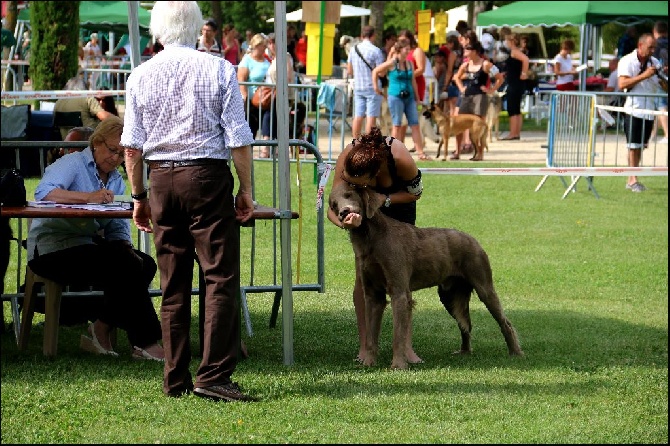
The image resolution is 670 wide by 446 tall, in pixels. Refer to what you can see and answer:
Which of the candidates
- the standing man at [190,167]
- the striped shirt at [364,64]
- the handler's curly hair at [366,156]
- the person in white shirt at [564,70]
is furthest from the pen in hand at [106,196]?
the person in white shirt at [564,70]

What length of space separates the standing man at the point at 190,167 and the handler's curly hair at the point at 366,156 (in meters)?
0.81

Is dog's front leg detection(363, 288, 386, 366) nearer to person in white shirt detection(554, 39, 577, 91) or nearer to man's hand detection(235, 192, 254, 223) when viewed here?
man's hand detection(235, 192, 254, 223)

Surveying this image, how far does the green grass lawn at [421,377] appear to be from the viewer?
5.08m

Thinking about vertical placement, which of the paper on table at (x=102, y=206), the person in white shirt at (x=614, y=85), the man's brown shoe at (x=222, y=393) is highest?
the person in white shirt at (x=614, y=85)

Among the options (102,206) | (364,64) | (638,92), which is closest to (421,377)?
(102,206)

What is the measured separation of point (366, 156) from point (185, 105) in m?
1.27

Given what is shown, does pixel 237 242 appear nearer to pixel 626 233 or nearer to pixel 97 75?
pixel 626 233

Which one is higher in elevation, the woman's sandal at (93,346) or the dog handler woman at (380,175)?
the dog handler woman at (380,175)

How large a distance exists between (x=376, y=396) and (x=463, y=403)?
43cm

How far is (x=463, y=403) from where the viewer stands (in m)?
5.62

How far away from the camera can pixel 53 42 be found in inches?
853

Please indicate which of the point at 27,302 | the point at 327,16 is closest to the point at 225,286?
the point at 27,302

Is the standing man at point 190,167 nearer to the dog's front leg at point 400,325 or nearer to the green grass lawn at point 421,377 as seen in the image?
the green grass lawn at point 421,377

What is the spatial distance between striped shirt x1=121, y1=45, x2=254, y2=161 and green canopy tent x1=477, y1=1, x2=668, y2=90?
18434 millimetres
